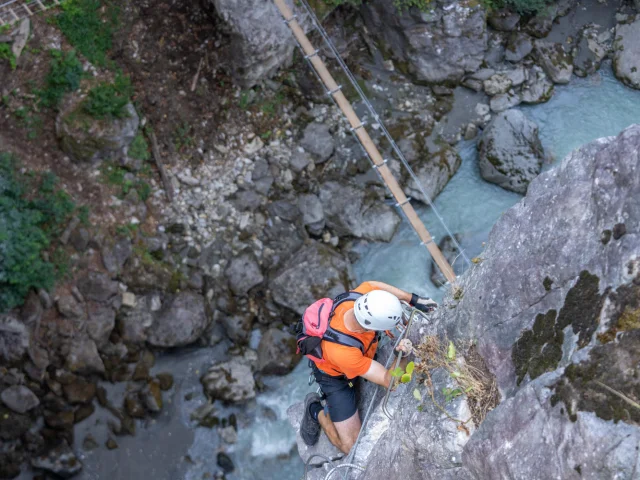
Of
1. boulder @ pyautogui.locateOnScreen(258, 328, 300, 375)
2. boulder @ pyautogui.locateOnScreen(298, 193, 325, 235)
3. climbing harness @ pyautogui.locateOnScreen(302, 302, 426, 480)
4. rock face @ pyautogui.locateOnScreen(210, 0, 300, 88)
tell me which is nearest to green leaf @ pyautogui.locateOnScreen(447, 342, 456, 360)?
climbing harness @ pyautogui.locateOnScreen(302, 302, 426, 480)

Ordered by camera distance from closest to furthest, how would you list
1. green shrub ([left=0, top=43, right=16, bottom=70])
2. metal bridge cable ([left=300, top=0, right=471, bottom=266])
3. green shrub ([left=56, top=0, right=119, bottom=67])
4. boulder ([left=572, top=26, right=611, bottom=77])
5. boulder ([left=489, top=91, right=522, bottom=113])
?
green shrub ([left=0, top=43, right=16, bottom=70])
green shrub ([left=56, top=0, right=119, bottom=67])
metal bridge cable ([left=300, top=0, right=471, bottom=266])
boulder ([left=489, top=91, right=522, bottom=113])
boulder ([left=572, top=26, right=611, bottom=77])

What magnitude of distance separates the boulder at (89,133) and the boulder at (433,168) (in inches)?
231

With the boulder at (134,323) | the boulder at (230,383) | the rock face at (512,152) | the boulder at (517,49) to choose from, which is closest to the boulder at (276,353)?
the boulder at (230,383)

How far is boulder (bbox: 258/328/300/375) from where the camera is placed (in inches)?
460

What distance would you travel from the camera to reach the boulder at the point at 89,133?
11250 mm

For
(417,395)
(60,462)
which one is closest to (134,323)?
(60,462)

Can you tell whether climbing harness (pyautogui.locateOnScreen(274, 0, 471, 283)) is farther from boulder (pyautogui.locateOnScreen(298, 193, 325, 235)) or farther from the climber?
the climber

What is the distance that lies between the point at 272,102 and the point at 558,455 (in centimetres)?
1087

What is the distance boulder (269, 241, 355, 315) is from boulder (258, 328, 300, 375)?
596 millimetres

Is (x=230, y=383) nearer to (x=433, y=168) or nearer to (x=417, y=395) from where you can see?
(x=433, y=168)

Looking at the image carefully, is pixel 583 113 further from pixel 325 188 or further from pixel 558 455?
pixel 558 455

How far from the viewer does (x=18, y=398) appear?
1071cm

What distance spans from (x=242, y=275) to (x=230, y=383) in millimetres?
2103

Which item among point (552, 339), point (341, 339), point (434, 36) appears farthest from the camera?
point (434, 36)
